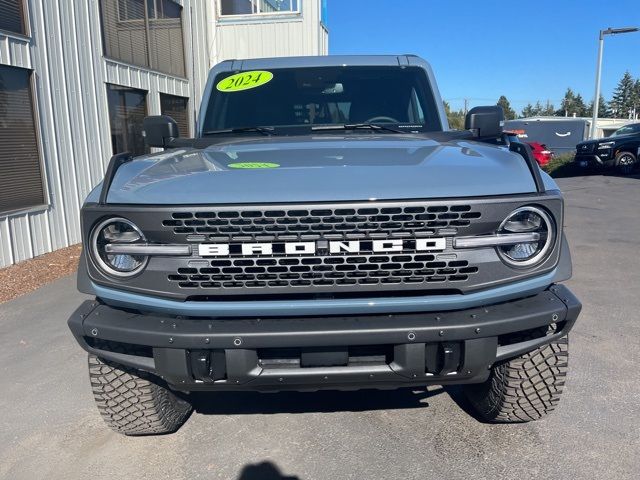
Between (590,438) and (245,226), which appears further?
(590,438)

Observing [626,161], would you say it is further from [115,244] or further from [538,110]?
[538,110]

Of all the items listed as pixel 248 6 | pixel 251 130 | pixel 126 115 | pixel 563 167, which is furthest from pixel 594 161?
pixel 251 130

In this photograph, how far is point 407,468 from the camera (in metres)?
2.60

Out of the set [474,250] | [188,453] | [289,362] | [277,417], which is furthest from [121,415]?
[474,250]

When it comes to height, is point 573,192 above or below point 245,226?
below

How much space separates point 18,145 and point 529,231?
262 inches

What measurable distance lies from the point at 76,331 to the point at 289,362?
0.92 metres

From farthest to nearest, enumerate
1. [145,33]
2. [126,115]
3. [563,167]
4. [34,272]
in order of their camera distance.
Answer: [563,167]
[145,33]
[126,115]
[34,272]

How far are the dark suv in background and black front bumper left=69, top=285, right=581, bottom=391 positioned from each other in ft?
60.3

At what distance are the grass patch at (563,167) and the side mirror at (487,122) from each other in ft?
58.9

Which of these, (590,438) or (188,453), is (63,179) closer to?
(188,453)

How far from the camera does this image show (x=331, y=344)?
2.09m

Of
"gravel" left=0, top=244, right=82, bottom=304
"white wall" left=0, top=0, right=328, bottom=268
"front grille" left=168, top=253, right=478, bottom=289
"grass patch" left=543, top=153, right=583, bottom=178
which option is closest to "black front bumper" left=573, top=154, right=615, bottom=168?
"grass patch" left=543, top=153, right=583, bottom=178

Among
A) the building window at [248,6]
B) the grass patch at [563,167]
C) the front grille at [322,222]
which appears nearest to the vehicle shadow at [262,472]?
the front grille at [322,222]
